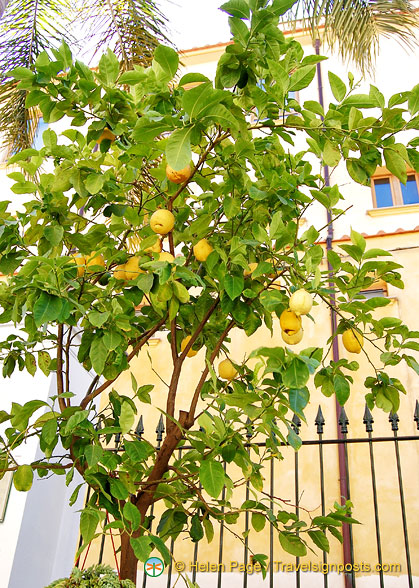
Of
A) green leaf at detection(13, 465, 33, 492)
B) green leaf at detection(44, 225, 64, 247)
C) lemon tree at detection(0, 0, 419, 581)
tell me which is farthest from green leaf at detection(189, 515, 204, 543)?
green leaf at detection(44, 225, 64, 247)

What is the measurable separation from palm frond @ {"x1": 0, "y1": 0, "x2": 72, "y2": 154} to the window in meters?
5.26

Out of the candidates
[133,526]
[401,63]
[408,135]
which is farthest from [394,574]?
[401,63]

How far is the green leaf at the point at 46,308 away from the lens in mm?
1849

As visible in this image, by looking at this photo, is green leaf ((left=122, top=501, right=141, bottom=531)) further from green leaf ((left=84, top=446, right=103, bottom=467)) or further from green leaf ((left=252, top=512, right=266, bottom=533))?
green leaf ((left=252, top=512, right=266, bottom=533))

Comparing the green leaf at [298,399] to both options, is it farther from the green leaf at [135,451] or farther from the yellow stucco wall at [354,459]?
the yellow stucco wall at [354,459]

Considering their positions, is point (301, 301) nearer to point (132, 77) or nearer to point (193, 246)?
point (193, 246)

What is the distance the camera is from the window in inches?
348

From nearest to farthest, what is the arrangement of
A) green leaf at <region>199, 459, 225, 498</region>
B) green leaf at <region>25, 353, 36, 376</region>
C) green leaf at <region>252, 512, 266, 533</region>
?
green leaf at <region>199, 459, 225, 498</region>
green leaf at <region>252, 512, 266, 533</region>
green leaf at <region>25, 353, 36, 376</region>

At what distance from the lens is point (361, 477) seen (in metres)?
5.83

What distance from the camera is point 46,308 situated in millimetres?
1877

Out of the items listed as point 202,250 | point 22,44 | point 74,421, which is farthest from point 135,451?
point 22,44

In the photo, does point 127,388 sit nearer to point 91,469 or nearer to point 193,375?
point 193,375

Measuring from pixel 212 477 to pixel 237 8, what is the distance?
150cm

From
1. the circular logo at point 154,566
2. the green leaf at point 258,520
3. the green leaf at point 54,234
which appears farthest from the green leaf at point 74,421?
the green leaf at point 258,520
